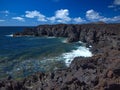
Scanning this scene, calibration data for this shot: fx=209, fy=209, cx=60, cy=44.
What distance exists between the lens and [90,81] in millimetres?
19547

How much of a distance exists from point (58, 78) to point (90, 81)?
3409 millimetres

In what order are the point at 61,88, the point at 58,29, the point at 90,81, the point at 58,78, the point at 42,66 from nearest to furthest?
the point at 61,88, the point at 90,81, the point at 58,78, the point at 42,66, the point at 58,29

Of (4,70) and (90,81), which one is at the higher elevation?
(90,81)

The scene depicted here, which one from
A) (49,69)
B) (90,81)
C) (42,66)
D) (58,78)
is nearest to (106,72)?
(90,81)

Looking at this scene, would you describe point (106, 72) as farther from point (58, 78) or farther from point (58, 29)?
point (58, 29)

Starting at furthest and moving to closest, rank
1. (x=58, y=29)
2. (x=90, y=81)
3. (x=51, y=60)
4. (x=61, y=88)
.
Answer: (x=58, y=29) < (x=51, y=60) < (x=90, y=81) < (x=61, y=88)

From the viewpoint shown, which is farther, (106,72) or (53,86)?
(106,72)

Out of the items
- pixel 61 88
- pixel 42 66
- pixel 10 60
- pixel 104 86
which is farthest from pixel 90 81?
pixel 10 60

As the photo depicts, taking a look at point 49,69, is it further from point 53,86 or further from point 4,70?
point 53,86

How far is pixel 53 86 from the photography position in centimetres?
1869

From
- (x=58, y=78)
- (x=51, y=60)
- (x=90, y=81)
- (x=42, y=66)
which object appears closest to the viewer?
(x=90, y=81)

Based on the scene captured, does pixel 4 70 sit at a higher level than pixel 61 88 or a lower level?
lower

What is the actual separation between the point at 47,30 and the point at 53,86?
83.5 metres

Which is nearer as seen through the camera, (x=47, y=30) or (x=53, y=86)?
(x=53, y=86)
